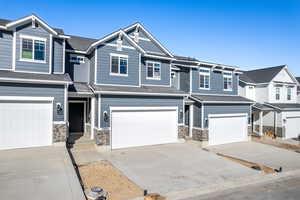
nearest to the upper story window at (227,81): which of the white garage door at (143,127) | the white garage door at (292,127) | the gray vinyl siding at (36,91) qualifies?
the white garage door at (143,127)

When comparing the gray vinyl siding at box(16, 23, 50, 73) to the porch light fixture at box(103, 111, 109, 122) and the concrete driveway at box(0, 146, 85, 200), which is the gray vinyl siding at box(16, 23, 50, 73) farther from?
the concrete driveway at box(0, 146, 85, 200)

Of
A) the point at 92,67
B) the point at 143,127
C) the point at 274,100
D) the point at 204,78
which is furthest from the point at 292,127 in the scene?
the point at 92,67

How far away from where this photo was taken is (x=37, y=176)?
686 centimetres

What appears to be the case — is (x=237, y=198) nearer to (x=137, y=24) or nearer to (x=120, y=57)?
(x=120, y=57)

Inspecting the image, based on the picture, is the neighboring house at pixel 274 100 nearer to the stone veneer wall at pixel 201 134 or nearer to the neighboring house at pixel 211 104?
the neighboring house at pixel 211 104

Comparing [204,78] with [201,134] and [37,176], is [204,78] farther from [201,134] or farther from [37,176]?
[37,176]

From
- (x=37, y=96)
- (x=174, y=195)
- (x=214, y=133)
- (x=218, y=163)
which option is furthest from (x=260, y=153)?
(x=37, y=96)

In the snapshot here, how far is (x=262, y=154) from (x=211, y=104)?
193 inches

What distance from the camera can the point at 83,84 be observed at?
43.9 ft

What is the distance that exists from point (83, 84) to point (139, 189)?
8695 millimetres

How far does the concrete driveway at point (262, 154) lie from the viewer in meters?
11.4

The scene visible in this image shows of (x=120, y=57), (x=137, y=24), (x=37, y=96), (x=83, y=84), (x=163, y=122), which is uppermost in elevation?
(x=137, y=24)

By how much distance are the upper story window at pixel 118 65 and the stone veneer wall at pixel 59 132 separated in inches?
183

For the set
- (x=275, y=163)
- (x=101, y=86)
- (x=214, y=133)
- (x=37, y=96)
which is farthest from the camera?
(x=214, y=133)
